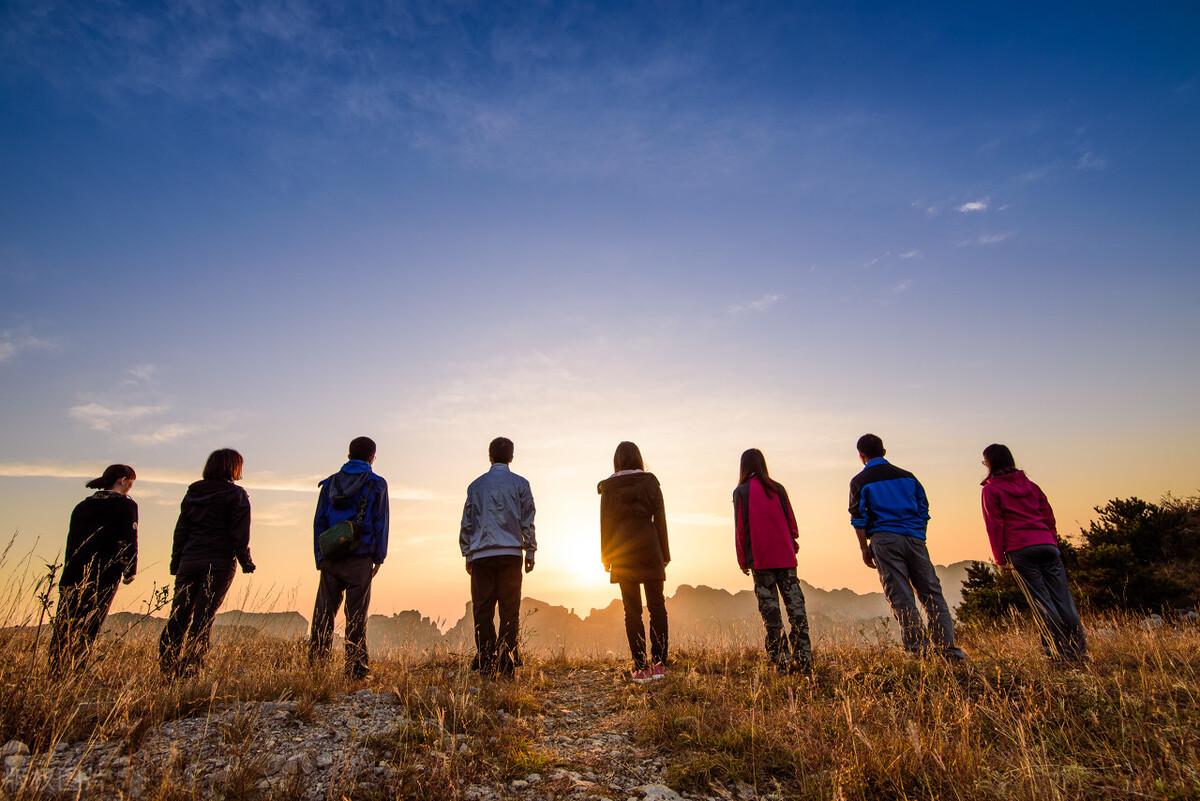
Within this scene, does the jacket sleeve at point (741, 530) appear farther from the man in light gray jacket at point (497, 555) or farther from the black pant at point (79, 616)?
the black pant at point (79, 616)

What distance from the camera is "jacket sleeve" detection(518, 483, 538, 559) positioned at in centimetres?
658

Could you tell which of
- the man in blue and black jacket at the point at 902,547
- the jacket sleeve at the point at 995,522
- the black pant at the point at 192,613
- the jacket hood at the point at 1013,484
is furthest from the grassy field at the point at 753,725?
the jacket hood at the point at 1013,484

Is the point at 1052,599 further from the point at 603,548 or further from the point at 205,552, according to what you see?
the point at 205,552

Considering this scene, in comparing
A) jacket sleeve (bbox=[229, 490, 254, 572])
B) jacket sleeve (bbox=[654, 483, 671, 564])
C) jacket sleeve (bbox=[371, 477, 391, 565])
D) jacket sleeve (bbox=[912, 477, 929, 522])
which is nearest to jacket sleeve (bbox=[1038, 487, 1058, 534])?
jacket sleeve (bbox=[912, 477, 929, 522])

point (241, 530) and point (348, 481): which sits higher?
point (348, 481)

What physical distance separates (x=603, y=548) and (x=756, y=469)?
2064 mm

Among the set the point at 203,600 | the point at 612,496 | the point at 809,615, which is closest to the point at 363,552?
the point at 203,600

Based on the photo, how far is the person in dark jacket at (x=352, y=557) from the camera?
5973 millimetres

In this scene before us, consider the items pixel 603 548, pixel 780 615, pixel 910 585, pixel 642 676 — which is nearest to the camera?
pixel 642 676

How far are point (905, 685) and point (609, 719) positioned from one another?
278 centimetres

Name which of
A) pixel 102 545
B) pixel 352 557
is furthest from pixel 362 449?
pixel 102 545

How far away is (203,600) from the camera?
5.68 m

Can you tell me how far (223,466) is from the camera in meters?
6.10

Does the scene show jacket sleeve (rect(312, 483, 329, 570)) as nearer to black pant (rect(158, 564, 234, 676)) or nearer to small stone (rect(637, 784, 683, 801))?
black pant (rect(158, 564, 234, 676))
